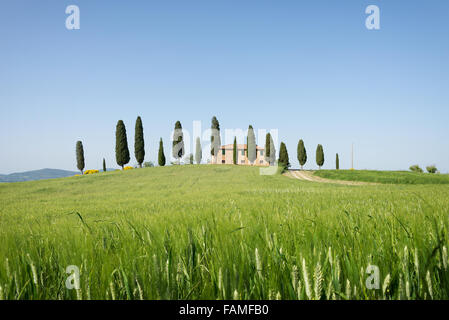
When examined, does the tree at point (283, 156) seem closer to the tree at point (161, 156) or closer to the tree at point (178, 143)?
the tree at point (178, 143)

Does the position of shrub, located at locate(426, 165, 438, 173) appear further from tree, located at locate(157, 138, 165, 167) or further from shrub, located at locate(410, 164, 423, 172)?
tree, located at locate(157, 138, 165, 167)

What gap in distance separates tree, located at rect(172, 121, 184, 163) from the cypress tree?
22057 millimetres

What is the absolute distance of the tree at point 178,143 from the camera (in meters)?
60.3

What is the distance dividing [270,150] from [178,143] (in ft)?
79.3

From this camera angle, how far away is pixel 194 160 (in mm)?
67062

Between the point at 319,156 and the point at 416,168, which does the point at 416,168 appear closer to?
the point at 416,168

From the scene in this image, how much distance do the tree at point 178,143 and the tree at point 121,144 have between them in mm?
11915

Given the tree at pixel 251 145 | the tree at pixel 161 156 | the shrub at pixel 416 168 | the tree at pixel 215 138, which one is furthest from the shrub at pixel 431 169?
the tree at pixel 161 156

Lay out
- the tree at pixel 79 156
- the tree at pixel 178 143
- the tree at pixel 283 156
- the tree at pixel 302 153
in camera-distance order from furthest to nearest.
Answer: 1. the tree at pixel 302 153
2. the tree at pixel 283 156
3. the tree at pixel 178 143
4. the tree at pixel 79 156

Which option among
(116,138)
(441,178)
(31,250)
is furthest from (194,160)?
(31,250)

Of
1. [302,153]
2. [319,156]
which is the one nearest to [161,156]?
[302,153]

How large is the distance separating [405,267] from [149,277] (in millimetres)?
1099

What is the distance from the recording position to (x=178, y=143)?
60812mm
